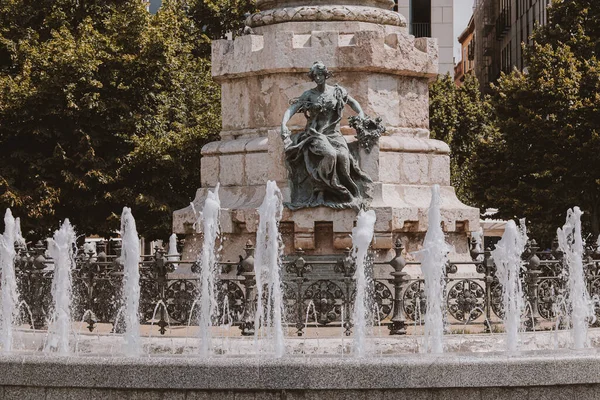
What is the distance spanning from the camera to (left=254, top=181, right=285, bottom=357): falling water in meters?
11.6

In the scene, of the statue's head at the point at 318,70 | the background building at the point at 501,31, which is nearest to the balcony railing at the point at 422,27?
the background building at the point at 501,31

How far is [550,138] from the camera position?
29.8m

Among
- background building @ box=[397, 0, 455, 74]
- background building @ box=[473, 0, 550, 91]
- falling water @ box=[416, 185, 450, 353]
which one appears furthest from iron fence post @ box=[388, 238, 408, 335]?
background building @ box=[397, 0, 455, 74]

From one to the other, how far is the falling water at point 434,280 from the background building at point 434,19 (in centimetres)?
4115

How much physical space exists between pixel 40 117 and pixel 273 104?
1337 centimetres

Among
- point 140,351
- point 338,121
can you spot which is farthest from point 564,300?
point 140,351

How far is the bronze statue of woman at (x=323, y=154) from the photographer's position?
14.6 meters

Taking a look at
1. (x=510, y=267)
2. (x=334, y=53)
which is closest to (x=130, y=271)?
(x=510, y=267)

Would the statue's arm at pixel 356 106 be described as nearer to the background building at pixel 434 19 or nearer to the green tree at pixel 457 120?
the green tree at pixel 457 120

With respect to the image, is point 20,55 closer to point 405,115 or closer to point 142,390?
point 405,115

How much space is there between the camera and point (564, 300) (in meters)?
13.3

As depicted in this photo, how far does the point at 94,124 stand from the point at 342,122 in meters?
13.8

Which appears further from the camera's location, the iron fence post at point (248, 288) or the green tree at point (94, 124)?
the green tree at point (94, 124)

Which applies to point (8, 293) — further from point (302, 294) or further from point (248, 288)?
point (302, 294)
